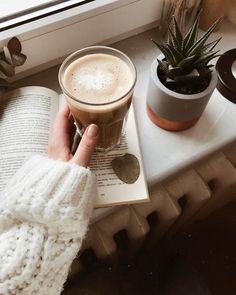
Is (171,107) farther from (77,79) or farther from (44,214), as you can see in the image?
(44,214)

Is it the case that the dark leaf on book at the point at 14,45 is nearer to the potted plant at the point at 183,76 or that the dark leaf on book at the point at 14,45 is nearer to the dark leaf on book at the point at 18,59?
the dark leaf on book at the point at 18,59

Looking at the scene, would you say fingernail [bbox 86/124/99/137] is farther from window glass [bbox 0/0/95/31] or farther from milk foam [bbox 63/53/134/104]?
window glass [bbox 0/0/95/31]

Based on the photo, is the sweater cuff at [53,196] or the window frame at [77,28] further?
the window frame at [77,28]

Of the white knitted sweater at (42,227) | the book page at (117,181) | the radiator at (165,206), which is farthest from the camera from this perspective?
the radiator at (165,206)

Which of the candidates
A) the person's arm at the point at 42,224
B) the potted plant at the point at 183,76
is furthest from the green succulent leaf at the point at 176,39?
the person's arm at the point at 42,224

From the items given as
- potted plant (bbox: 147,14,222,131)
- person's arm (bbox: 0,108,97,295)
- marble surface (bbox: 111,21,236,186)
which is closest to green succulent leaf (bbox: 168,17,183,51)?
potted plant (bbox: 147,14,222,131)

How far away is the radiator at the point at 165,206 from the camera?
712 millimetres

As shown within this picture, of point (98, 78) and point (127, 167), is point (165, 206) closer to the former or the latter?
point (127, 167)

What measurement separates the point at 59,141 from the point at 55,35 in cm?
22

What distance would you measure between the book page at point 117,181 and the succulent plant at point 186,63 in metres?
0.12

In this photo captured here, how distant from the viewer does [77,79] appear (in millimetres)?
535

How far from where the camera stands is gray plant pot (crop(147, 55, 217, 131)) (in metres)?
0.57

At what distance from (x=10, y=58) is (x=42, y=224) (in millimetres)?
300

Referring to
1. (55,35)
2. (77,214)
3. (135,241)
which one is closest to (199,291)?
(135,241)
